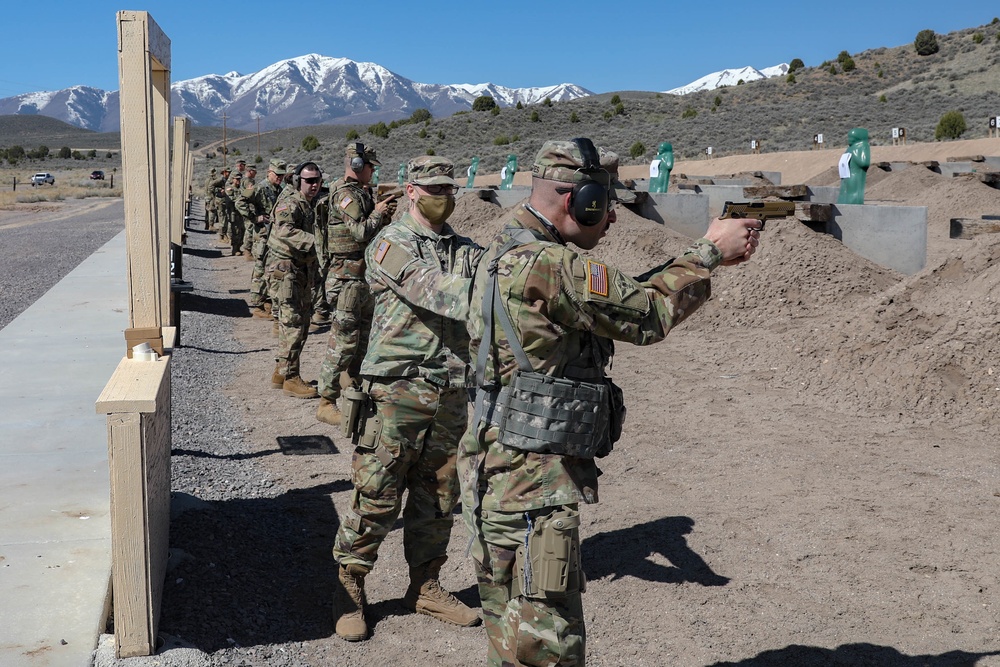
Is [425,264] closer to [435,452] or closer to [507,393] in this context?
[435,452]

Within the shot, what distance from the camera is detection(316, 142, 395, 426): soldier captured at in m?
6.73

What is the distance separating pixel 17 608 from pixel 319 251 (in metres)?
4.20

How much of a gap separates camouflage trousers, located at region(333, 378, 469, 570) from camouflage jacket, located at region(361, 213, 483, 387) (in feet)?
0.22

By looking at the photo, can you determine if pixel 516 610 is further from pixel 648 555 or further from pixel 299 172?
pixel 299 172

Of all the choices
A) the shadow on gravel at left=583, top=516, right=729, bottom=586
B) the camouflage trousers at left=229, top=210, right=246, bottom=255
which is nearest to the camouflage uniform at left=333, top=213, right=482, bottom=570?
the shadow on gravel at left=583, top=516, right=729, bottom=586

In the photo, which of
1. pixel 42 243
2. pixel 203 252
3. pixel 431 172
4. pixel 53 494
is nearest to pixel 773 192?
pixel 431 172

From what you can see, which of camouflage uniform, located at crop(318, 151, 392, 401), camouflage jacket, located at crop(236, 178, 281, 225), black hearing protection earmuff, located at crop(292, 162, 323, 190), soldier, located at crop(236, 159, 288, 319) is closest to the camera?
camouflage uniform, located at crop(318, 151, 392, 401)

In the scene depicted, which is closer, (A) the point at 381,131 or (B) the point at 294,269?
(B) the point at 294,269

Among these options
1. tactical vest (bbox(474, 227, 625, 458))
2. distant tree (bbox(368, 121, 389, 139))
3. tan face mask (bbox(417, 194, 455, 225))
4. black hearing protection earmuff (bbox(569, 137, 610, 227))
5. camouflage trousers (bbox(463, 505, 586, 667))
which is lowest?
camouflage trousers (bbox(463, 505, 586, 667))

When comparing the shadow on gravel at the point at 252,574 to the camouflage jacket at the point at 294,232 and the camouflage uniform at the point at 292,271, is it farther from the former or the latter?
the camouflage jacket at the point at 294,232

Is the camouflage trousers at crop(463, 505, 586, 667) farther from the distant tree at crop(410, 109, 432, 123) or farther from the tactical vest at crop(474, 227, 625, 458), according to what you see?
the distant tree at crop(410, 109, 432, 123)

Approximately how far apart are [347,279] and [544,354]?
460cm

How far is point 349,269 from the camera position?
710cm

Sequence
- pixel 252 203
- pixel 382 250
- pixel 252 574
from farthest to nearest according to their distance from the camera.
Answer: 1. pixel 252 203
2. pixel 252 574
3. pixel 382 250
